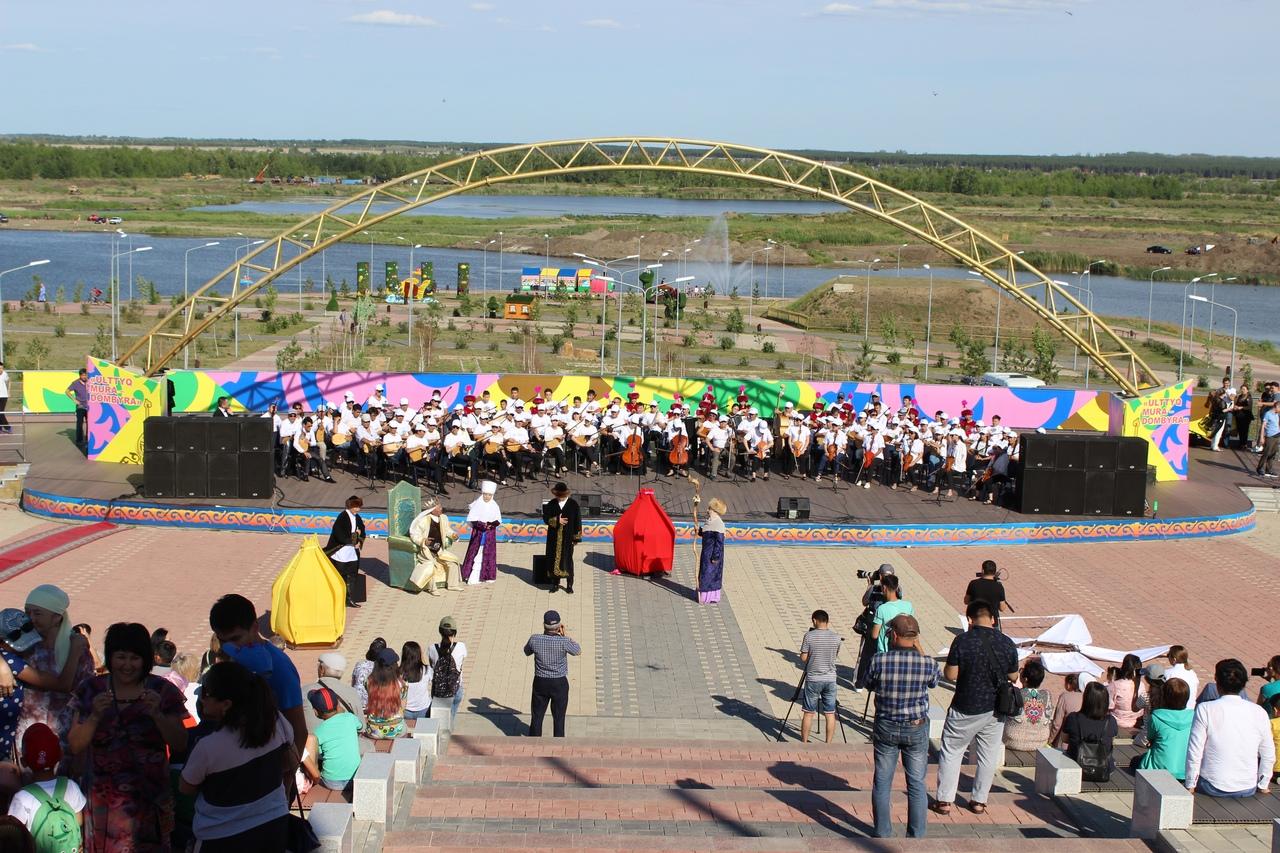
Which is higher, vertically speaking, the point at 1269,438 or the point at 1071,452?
the point at 1071,452

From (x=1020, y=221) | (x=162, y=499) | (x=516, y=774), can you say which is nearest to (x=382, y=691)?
(x=516, y=774)

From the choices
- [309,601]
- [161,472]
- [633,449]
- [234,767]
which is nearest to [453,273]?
[633,449]

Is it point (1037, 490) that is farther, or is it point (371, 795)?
point (1037, 490)

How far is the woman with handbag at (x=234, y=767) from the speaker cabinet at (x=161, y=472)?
15.9 m

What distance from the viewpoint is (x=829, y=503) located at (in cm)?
2238

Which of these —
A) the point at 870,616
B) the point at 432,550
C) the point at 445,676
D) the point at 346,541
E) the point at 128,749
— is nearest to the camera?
the point at 128,749

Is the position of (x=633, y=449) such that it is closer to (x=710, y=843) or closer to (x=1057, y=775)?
(x=1057, y=775)

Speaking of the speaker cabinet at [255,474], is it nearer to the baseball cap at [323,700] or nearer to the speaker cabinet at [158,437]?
the speaker cabinet at [158,437]

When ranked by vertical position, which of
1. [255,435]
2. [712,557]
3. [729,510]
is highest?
[255,435]

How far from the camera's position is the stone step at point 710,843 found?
7828 millimetres

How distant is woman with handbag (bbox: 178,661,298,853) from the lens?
6.11m

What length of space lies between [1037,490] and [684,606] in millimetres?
7093

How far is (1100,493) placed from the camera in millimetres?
22016

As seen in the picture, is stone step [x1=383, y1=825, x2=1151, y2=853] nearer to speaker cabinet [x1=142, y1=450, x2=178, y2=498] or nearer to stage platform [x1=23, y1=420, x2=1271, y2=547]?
stage platform [x1=23, y1=420, x2=1271, y2=547]
